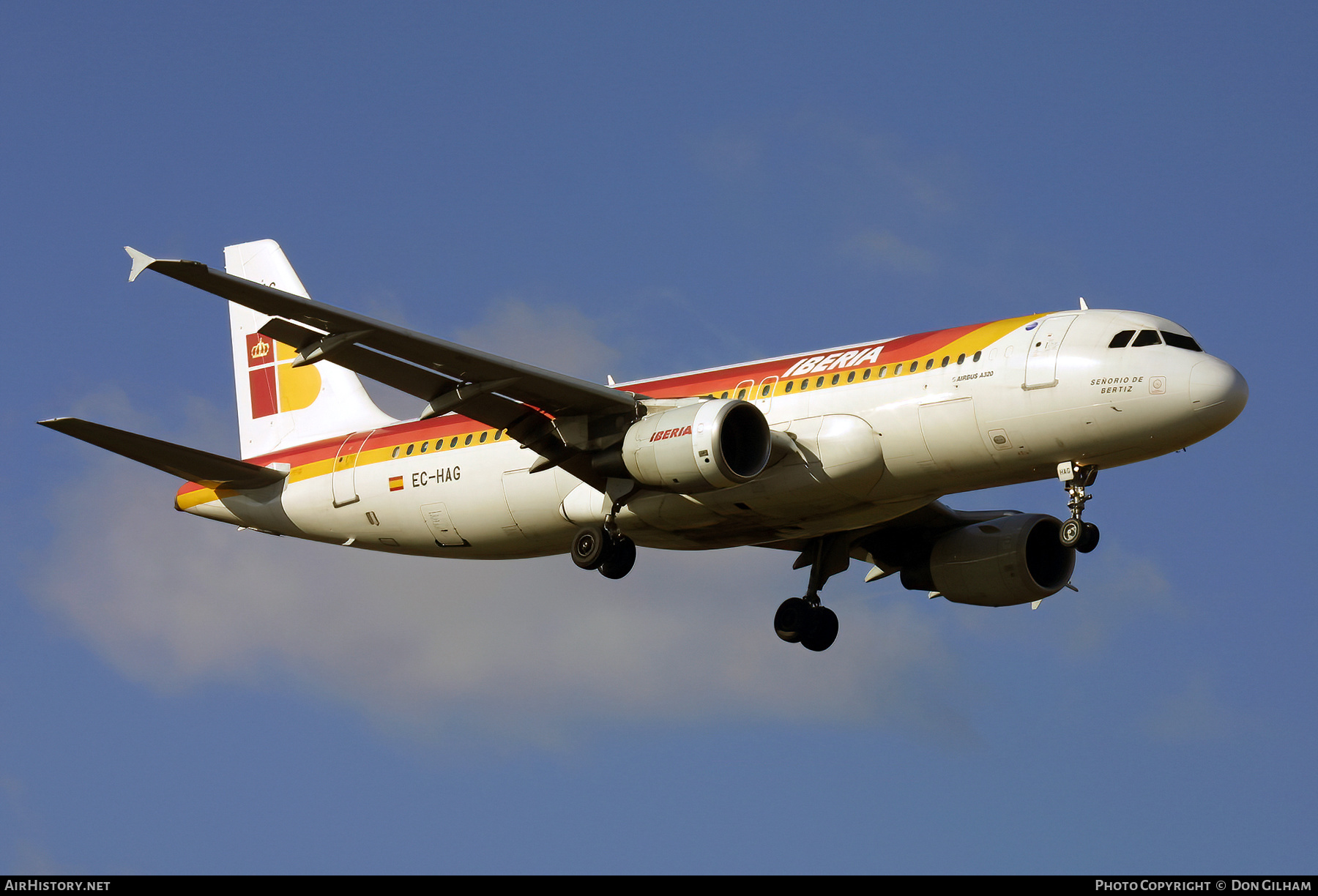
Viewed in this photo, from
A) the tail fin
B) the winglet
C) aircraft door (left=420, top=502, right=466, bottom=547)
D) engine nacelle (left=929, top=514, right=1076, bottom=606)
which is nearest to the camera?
the winglet

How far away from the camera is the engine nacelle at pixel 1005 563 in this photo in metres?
38.8

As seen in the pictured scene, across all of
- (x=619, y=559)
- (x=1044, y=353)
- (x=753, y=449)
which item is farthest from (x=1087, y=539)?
(x=619, y=559)

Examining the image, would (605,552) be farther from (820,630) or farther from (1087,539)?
(1087,539)

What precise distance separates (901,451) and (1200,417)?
18.2 ft

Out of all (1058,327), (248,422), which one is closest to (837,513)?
(1058,327)

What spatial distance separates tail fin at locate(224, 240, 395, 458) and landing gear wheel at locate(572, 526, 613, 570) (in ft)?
28.7

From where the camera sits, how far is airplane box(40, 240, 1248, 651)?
3169 centimetres

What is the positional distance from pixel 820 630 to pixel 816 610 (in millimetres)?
496

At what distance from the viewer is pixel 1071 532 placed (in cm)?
3209

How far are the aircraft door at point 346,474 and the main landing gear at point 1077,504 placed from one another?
1677 centimetres

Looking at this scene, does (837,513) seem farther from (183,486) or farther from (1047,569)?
(183,486)

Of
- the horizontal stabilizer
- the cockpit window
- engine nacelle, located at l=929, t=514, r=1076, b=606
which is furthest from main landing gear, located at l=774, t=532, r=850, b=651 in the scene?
the horizontal stabilizer

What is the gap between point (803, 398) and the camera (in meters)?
34.1

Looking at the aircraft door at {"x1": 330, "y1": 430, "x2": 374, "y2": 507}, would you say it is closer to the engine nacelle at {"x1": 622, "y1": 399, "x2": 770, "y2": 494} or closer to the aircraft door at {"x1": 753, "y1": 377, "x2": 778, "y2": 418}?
the engine nacelle at {"x1": 622, "y1": 399, "x2": 770, "y2": 494}
